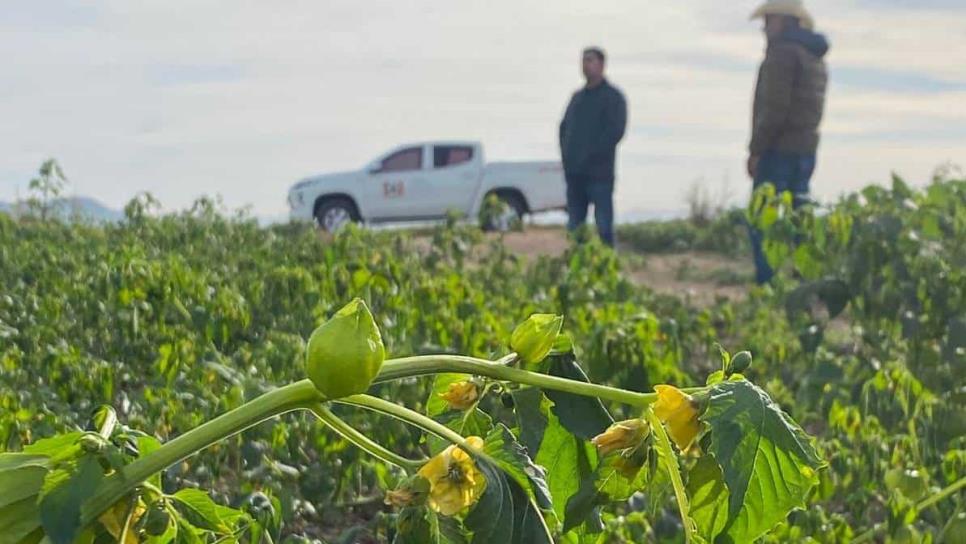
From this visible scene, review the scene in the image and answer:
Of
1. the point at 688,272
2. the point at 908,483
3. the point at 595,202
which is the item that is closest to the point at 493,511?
the point at 908,483

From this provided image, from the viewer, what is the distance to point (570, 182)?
30.9ft

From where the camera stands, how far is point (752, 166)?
308 inches

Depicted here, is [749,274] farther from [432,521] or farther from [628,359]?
[432,521]

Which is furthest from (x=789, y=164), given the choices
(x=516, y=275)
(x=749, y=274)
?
(x=516, y=275)

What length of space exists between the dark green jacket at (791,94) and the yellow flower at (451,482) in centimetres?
691

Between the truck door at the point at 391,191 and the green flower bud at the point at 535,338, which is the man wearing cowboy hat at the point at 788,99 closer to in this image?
the green flower bud at the point at 535,338

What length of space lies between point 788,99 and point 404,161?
844 cm

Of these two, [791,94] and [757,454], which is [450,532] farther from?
[791,94]

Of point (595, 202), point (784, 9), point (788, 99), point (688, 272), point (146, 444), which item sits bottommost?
point (688, 272)

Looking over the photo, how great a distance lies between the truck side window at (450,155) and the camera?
51.1ft

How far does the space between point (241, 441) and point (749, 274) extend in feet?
24.9

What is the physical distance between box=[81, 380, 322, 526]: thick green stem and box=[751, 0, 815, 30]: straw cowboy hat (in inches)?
280

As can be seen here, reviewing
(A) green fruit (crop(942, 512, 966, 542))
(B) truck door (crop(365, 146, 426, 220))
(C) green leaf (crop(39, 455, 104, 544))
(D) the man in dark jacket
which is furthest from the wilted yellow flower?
(B) truck door (crop(365, 146, 426, 220))

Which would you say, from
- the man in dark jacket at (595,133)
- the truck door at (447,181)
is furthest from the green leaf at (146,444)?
the truck door at (447,181)
